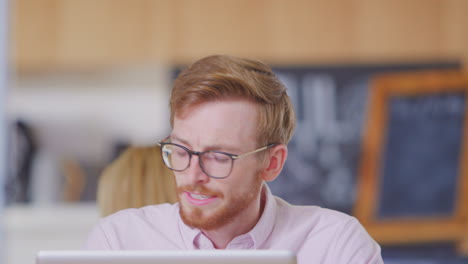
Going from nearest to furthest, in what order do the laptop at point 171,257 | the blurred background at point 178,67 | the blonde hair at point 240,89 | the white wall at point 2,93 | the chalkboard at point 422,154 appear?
the laptop at point 171,257 < the blonde hair at point 240,89 < the white wall at point 2,93 < the blurred background at point 178,67 < the chalkboard at point 422,154

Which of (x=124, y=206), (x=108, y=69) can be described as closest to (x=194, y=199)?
(x=124, y=206)

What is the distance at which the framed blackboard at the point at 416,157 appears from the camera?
2533 millimetres

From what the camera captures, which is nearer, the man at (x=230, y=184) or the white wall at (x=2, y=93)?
the man at (x=230, y=184)

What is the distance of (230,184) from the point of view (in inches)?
31.5

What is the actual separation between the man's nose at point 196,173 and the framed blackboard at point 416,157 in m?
1.84

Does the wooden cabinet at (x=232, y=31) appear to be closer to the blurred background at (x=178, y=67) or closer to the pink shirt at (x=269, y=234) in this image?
the blurred background at (x=178, y=67)

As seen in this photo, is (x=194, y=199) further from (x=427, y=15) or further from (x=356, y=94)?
(x=427, y=15)

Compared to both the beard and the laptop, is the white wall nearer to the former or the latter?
the beard

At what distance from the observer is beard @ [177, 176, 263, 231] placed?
81 cm

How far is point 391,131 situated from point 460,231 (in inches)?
19.0

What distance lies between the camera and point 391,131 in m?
2.57

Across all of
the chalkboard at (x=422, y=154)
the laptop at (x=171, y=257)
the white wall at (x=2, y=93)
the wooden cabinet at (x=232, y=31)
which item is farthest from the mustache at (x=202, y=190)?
the chalkboard at (x=422, y=154)

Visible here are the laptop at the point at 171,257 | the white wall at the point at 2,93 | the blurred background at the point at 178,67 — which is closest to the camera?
the laptop at the point at 171,257

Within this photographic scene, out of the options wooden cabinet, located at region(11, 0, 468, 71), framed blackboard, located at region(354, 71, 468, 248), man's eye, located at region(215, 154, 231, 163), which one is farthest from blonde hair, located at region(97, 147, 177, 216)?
framed blackboard, located at region(354, 71, 468, 248)
